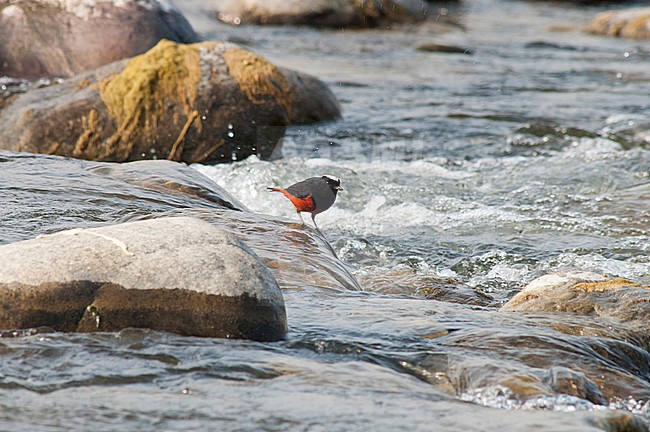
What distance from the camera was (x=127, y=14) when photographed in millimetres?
11180

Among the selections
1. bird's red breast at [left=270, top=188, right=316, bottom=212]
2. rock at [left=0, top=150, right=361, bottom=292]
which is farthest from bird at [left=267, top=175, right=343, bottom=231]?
rock at [left=0, top=150, right=361, bottom=292]

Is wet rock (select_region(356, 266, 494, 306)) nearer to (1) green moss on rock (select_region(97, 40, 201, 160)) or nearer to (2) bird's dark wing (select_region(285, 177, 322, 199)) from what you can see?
(2) bird's dark wing (select_region(285, 177, 322, 199))

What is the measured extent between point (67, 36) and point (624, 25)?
11.5 m

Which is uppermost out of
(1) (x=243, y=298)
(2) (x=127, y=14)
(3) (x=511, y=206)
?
(2) (x=127, y=14)

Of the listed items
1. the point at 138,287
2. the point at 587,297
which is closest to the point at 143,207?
the point at 138,287

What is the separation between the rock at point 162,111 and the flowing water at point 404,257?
1.26ft

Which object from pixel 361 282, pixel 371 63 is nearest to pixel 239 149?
pixel 361 282

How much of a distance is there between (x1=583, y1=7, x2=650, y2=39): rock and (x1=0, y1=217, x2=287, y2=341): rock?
53.3ft

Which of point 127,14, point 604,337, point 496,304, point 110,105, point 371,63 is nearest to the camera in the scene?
point 604,337

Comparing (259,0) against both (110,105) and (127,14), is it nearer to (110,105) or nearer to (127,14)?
(127,14)

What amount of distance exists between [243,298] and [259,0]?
1701 cm

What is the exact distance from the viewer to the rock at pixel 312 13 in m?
19.8

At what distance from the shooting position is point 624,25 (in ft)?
61.5

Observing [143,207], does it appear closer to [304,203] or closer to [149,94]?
[304,203]
